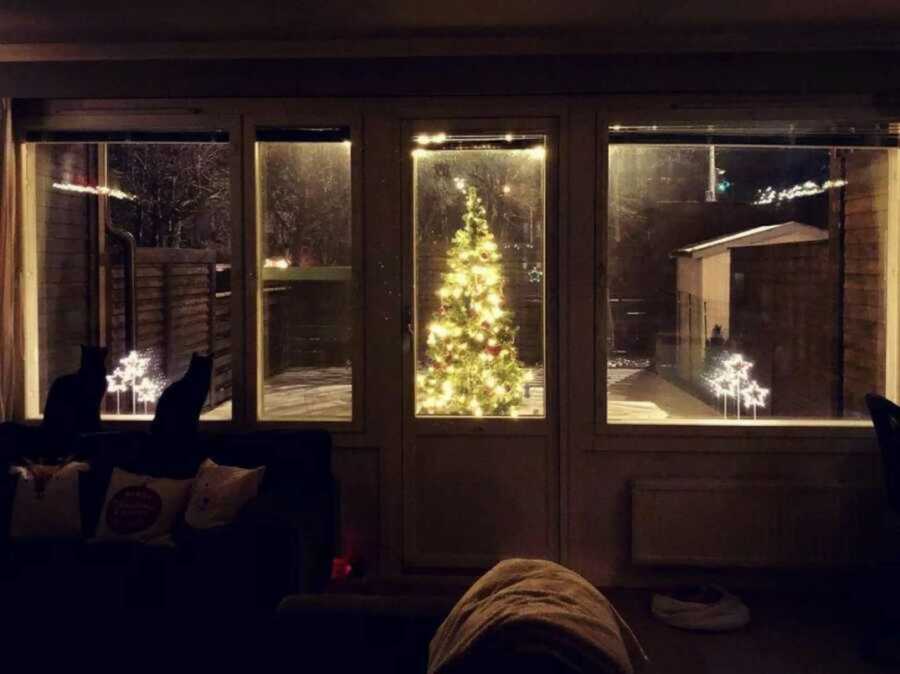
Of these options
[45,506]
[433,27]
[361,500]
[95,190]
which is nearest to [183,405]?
[45,506]

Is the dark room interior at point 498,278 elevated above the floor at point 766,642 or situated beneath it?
elevated above

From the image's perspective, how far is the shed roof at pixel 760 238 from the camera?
4.76m

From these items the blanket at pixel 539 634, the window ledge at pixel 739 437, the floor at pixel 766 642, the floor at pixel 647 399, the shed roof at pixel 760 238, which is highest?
the shed roof at pixel 760 238

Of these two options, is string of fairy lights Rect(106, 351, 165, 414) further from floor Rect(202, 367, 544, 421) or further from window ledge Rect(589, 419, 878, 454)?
window ledge Rect(589, 419, 878, 454)

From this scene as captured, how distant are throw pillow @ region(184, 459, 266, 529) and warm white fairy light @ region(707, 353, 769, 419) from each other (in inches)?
92.0

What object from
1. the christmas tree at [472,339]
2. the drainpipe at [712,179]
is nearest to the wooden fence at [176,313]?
the christmas tree at [472,339]

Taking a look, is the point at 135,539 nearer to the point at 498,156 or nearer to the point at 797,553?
the point at 498,156

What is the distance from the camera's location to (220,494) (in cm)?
390

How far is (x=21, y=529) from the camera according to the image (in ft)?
13.1

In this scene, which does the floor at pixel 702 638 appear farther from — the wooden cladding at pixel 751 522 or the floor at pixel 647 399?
the floor at pixel 647 399

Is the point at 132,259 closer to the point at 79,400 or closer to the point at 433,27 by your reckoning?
the point at 79,400

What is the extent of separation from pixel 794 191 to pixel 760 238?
284 mm

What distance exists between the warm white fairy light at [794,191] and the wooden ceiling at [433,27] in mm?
666

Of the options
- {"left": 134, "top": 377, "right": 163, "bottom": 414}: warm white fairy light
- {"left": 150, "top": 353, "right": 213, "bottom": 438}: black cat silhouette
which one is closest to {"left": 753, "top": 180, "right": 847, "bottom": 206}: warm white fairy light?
{"left": 150, "top": 353, "right": 213, "bottom": 438}: black cat silhouette
